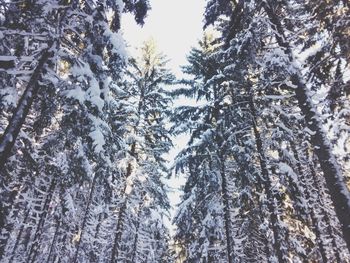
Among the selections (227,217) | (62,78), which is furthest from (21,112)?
(227,217)

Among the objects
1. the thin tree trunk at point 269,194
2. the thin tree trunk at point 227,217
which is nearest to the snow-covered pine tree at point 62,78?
the thin tree trunk at point 269,194

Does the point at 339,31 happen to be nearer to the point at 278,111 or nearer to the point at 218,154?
the point at 278,111

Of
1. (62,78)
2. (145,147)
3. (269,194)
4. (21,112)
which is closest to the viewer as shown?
(21,112)

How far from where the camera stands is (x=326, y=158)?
8.02 metres

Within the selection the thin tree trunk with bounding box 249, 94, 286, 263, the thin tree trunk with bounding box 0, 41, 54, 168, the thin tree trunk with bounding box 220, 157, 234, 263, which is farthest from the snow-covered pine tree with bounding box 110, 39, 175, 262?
the thin tree trunk with bounding box 0, 41, 54, 168

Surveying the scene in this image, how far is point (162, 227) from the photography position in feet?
63.1

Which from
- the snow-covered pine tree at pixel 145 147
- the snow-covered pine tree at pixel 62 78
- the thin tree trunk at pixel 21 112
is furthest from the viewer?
the snow-covered pine tree at pixel 145 147

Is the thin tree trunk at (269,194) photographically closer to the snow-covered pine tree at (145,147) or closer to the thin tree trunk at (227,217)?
the thin tree trunk at (227,217)

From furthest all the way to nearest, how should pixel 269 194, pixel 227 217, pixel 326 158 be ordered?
1. pixel 227 217
2. pixel 269 194
3. pixel 326 158

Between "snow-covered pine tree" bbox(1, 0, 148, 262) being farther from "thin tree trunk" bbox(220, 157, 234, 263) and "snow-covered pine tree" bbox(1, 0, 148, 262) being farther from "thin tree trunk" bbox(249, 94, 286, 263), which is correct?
"thin tree trunk" bbox(220, 157, 234, 263)

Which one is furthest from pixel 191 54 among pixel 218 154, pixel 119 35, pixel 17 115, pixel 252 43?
pixel 17 115

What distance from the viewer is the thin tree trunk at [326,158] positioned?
23.8 feet

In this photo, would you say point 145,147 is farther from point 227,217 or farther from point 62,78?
point 62,78

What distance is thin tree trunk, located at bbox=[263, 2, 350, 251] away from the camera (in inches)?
285
